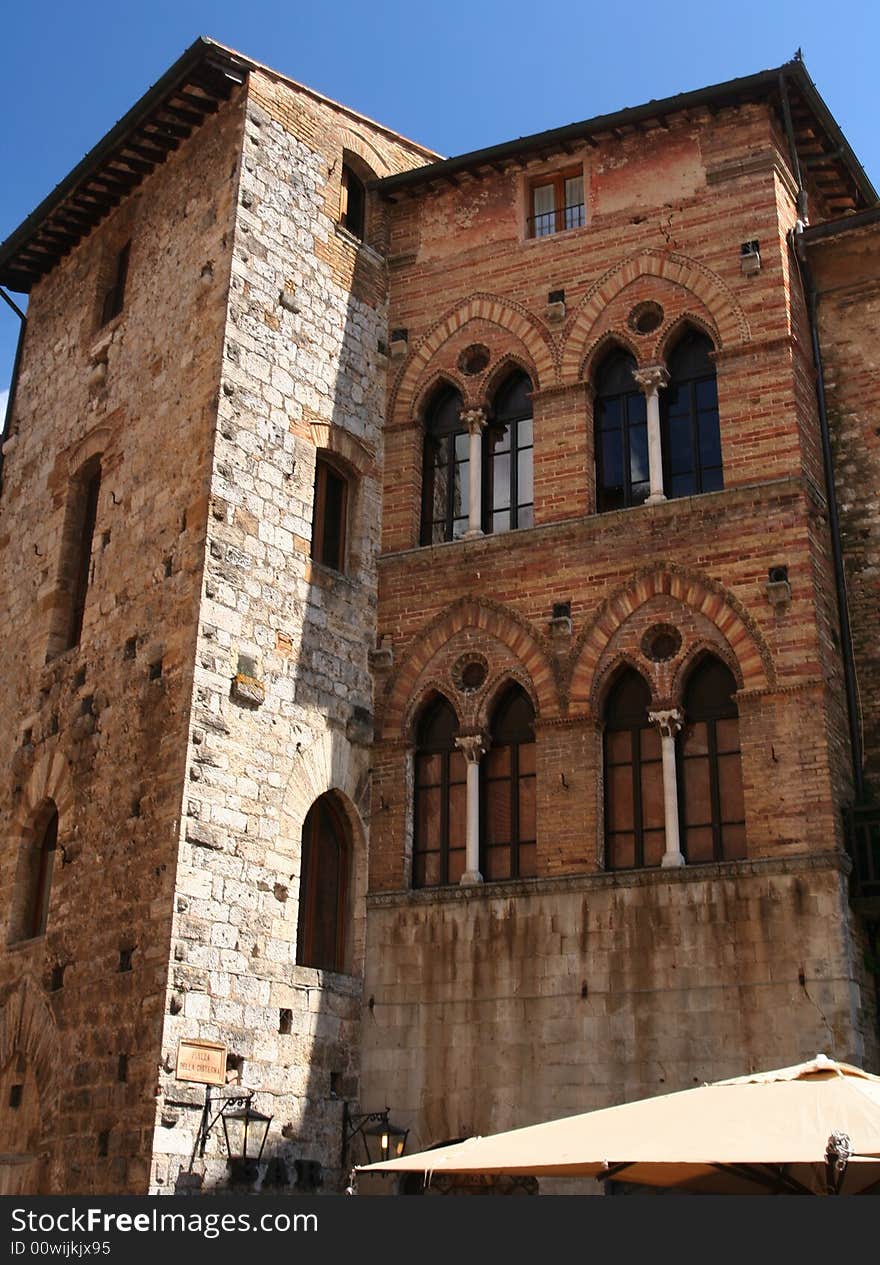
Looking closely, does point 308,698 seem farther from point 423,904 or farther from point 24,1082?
point 24,1082

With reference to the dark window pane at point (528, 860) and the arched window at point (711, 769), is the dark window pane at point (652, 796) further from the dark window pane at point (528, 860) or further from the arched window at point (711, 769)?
the dark window pane at point (528, 860)

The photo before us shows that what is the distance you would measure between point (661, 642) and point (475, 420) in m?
3.44

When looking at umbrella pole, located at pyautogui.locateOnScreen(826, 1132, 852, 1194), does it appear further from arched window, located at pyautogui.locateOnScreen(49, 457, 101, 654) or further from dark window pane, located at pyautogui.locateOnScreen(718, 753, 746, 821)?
arched window, located at pyautogui.locateOnScreen(49, 457, 101, 654)

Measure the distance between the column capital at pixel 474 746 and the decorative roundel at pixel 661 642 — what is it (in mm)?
1803

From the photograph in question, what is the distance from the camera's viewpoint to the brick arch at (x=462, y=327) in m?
15.3

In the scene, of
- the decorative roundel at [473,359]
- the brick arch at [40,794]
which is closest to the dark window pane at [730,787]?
the decorative roundel at [473,359]

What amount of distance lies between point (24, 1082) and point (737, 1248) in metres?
10.2

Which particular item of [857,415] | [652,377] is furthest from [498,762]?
[857,415]

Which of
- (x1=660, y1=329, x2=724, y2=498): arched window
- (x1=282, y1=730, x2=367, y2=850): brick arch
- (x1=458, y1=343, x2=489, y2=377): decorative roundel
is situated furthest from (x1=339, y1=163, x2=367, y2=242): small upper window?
(x1=282, y1=730, x2=367, y2=850): brick arch

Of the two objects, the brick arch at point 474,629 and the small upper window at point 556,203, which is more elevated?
the small upper window at point 556,203

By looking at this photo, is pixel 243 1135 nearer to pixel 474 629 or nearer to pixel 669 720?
pixel 669 720

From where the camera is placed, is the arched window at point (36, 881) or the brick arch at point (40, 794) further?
the arched window at point (36, 881)

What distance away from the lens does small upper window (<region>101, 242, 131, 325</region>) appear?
17.0 metres

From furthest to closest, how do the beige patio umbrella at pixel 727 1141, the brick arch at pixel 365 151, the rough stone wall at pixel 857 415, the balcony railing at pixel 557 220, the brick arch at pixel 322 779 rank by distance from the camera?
the brick arch at pixel 365 151
the balcony railing at pixel 557 220
the rough stone wall at pixel 857 415
the brick arch at pixel 322 779
the beige patio umbrella at pixel 727 1141
